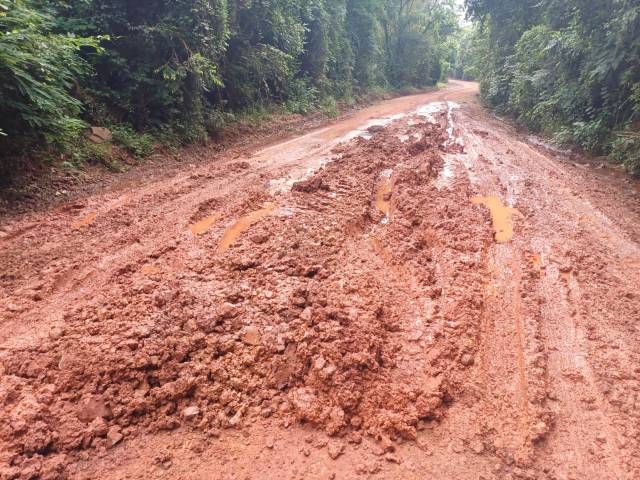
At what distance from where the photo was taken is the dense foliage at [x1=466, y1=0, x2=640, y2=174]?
728 cm

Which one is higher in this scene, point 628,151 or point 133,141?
point 133,141

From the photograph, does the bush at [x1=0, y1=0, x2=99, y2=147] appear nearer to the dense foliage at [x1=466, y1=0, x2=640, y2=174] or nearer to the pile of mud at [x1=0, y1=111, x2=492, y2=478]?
the pile of mud at [x1=0, y1=111, x2=492, y2=478]

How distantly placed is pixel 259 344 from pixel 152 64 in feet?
24.2

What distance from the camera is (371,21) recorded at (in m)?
20.4

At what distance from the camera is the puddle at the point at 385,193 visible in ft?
17.7

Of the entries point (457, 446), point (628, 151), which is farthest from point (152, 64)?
Answer: point (628, 151)

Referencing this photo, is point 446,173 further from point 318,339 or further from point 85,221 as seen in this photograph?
point 85,221

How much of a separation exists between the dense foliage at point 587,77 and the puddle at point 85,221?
31.0 ft

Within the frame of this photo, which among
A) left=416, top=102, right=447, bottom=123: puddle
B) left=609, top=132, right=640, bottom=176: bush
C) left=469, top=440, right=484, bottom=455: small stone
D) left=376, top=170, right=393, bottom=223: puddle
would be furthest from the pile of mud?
left=416, top=102, right=447, bottom=123: puddle

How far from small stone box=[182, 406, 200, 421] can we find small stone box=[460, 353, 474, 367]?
1942 mm

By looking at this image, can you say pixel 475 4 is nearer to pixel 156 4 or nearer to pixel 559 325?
pixel 156 4

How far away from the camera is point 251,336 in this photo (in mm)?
2770

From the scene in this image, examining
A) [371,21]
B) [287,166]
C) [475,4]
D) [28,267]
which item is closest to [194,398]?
[28,267]

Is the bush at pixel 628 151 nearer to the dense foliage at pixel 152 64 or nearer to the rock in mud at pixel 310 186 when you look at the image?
the rock in mud at pixel 310 186
